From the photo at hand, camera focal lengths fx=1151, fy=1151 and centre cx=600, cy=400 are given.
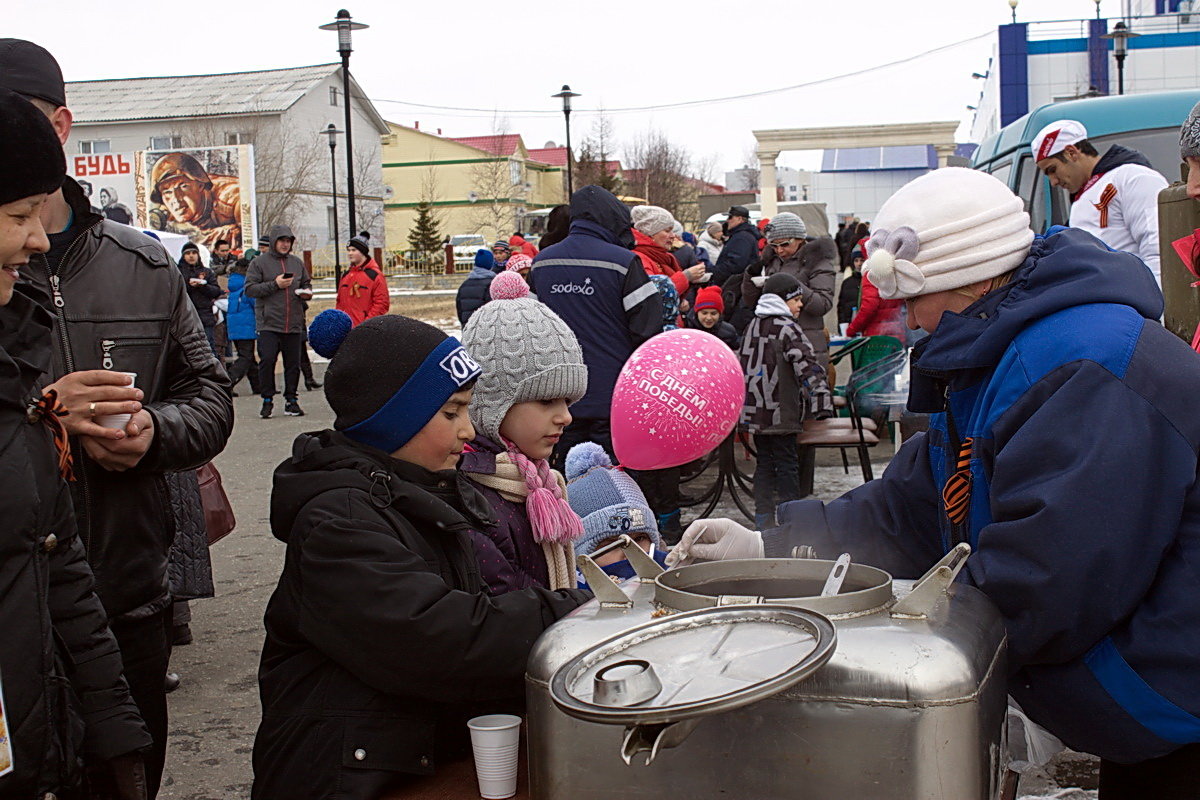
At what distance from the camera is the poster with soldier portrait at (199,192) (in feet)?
120

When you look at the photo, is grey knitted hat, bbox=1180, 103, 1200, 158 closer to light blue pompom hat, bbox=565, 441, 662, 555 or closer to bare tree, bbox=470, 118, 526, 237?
light blue pompom hat, bbox=565, 441, 662, 555

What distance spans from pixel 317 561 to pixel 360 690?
0.24 m

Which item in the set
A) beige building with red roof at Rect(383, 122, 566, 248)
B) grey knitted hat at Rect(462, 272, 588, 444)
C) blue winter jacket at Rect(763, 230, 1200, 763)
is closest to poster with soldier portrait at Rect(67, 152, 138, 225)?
beige building with red roof at Rect(383, 122, 566, 248)

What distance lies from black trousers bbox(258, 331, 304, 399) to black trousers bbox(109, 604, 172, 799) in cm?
1039

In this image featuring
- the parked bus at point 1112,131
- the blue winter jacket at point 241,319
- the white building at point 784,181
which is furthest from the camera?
the white building at point 784,181

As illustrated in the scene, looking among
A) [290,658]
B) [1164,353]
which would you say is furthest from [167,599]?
[1164,353]

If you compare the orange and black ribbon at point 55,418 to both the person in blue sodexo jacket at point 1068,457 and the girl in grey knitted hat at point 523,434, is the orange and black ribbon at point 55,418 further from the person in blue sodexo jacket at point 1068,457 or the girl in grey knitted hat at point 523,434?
the person in blue sodexo jacket at point 1068,457

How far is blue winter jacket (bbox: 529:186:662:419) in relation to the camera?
6410 mm

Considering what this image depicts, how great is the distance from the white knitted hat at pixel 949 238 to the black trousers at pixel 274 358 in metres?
11.5

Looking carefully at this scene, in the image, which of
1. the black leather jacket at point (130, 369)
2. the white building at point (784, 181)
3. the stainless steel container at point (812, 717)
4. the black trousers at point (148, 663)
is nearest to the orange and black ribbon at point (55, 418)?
the black leather jacket at point (130, 369)

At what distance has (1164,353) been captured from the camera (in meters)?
1.91

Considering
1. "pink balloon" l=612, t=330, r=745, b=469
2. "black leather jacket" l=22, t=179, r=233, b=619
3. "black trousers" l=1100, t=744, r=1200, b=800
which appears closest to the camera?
"black trousers" l=1100, t=744, r=1200, b=800

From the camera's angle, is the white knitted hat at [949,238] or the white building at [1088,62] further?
the white building at [1088,62]

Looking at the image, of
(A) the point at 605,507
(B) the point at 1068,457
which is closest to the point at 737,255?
(A) the point at 605,507
